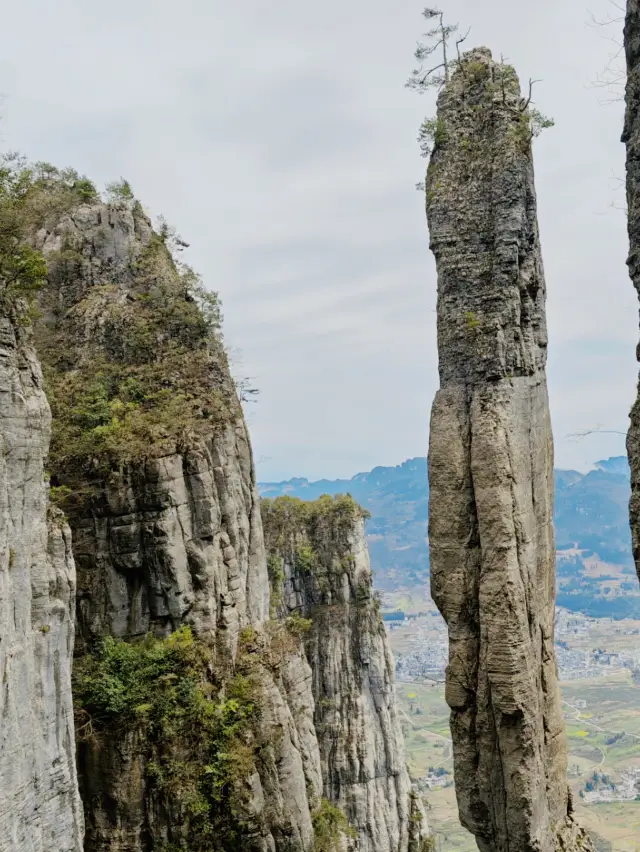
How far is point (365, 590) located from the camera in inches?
1925

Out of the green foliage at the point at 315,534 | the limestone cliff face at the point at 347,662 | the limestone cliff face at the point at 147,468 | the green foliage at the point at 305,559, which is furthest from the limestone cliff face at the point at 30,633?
the green foliage at the point at 315,534

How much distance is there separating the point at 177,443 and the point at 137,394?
11.6 feet

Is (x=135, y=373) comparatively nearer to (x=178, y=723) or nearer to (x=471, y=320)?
(x=178, y=723)

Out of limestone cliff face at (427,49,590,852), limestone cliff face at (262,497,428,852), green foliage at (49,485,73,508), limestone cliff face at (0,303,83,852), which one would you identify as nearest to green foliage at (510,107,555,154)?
limestone cliff face at (427,49,590,852)

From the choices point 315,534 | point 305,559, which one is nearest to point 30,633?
point 305,559

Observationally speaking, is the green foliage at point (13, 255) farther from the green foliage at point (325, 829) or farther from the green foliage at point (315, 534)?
the green foliage at point (315, 534)

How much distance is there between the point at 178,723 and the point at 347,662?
77.2 ft

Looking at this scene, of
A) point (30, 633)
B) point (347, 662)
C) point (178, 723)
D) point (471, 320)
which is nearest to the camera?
point (471, 320)

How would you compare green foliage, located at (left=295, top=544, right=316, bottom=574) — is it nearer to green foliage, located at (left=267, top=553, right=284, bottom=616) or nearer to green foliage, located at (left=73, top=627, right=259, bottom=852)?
green foliage, located at (left=267, top=553, right=284, bottom=616)

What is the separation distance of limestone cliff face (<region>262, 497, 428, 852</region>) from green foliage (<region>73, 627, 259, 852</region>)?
18.5m

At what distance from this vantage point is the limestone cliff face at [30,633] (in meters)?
16.8

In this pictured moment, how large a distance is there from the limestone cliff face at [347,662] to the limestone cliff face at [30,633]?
2502cm

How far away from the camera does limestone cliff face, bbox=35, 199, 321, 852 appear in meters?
24.6

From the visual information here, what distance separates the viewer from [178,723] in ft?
82.3
